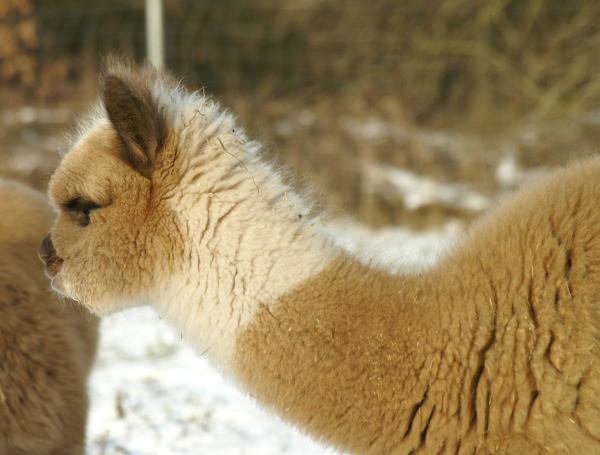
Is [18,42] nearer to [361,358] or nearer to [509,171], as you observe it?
[509,171]

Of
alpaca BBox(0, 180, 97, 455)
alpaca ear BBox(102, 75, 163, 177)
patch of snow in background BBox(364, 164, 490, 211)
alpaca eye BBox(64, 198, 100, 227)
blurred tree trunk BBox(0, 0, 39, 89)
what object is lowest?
alpaca BBox(0, 180, 97, 455)

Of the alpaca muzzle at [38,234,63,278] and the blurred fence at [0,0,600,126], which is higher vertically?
the blurred fence at [0,0,600,126]

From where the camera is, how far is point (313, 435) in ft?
8.07

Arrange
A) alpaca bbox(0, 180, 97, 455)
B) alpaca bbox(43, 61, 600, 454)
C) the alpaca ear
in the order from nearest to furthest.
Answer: alpaca bbox(43, 61, 600, 454)
the alpaca ear
alpaca bbox(0, 180, 97, 455)

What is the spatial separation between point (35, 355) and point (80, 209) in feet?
3.01

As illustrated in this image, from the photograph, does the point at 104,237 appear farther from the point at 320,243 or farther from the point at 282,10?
the point at 282,10

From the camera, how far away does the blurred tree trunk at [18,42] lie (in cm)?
930

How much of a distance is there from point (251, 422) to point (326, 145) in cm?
497

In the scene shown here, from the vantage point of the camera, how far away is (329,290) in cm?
251

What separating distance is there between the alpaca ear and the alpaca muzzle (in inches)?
18.9

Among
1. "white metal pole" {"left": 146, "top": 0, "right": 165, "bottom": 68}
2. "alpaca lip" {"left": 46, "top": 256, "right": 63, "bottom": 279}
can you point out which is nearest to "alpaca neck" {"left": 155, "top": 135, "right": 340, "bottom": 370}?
"alpaca lip" {"left": 46, "top": 256, "right": 63, "bottom": 279}

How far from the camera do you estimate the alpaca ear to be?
97.4 inches

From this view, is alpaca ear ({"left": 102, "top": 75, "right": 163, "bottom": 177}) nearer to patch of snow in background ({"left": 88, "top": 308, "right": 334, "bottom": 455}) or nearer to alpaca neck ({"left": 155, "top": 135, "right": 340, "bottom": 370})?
alpaca neck ({"left": 155, "top": 135, "right": 340, "bottom": 370})

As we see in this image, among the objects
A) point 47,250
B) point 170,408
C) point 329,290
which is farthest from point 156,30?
point 329,290
